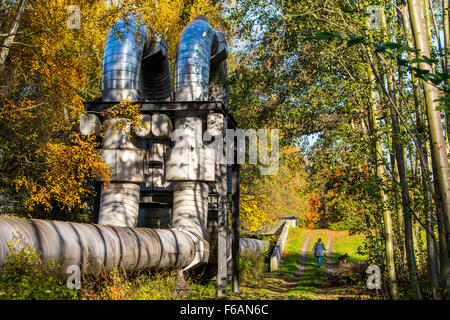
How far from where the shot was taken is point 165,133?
524 inches

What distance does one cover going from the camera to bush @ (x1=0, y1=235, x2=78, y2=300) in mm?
5578

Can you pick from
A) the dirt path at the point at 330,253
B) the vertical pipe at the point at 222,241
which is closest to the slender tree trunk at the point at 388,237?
the vertical pipe at the point at 222,241

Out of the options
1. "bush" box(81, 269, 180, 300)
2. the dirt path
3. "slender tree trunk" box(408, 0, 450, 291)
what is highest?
"slender tree trunk" box(408, 0, 450, 291)

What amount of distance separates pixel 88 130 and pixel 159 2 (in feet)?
52.9

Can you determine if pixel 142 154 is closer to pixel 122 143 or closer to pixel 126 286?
pixel 122 143

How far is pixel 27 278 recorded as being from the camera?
5.77 meters

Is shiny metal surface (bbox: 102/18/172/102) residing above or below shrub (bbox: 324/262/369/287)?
above

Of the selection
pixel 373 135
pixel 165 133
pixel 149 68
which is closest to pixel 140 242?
pixel 165 133

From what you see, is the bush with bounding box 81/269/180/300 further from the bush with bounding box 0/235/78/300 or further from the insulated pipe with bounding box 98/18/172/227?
the insulated pipe with bounding box 98/18/172/227

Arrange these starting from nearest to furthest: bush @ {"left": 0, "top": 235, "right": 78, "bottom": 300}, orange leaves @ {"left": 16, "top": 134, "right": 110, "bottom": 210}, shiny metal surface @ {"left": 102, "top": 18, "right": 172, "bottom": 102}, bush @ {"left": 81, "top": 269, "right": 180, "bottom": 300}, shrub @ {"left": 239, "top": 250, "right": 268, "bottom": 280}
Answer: bush @ {"left": 0, "top": 235, "right": 78, "bottom": 300} < bush @ {"left": 81, "top": 269, "right": 180, "bottom": 300} < orange leaves @ {"left": 16, "top": 134, "right": 110, "bottom": 210} < shiny metal surface @ {"left": 102, "top": 18, "right": 172, "bottom": 102} < shrub @ {"left": 239, "top": 250, "right": 268, "bottom": 280}

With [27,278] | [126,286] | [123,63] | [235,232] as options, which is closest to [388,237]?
[235,232]

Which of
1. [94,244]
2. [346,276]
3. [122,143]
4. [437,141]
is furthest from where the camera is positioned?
[346,276]

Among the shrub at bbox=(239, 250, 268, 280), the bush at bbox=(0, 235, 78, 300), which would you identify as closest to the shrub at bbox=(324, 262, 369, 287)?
the shrub at bbox=(239, 250, 268, 280)
